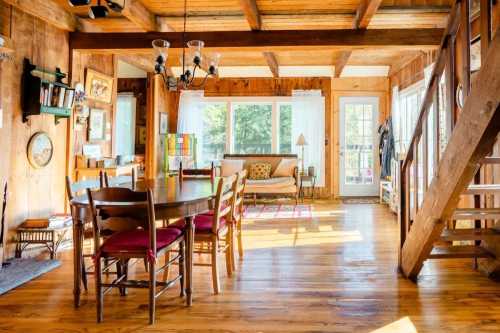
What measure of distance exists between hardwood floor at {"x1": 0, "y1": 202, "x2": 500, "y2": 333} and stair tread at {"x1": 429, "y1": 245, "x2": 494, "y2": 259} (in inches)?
7.9

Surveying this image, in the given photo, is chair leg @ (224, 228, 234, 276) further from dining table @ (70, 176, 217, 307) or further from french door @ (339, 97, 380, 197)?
french door @ (339, 97, 380, 197)

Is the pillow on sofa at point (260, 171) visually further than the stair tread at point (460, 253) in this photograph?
Yes

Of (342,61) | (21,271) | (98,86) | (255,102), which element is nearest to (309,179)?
(255,102)

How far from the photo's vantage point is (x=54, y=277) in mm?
3258

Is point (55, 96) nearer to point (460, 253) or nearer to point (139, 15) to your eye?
point (139, 15)

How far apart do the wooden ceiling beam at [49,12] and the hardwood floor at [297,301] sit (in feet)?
7.87

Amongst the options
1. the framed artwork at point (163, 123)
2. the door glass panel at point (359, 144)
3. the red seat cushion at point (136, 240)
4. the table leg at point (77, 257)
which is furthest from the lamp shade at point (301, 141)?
the table leg at point (77, 257)

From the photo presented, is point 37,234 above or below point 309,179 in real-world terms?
below

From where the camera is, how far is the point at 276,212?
6566mm

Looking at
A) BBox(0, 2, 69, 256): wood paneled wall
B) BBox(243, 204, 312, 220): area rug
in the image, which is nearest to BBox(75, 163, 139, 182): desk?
BBox(0, 2, 69, 256): wood paneled wall

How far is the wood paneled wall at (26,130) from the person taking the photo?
3.52 meters

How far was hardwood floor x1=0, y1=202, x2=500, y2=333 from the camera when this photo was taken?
236 centimetres

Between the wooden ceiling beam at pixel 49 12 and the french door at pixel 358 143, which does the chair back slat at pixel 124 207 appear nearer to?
the wooden ceiling beam at pixel 49 12

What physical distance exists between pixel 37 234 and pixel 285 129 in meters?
5.70
